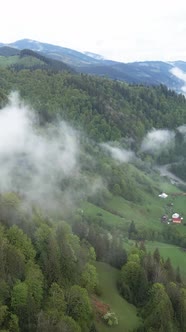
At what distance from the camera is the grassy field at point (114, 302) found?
343 ft

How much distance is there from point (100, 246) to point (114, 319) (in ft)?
136

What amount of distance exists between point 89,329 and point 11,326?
2003cm

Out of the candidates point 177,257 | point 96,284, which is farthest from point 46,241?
point 177,257

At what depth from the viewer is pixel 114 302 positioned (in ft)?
382

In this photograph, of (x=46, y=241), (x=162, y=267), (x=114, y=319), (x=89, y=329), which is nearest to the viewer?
(x=89, y=329)

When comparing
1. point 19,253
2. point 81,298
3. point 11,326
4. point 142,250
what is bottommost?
point 11,326

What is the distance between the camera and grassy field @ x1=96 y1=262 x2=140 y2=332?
104562 mm

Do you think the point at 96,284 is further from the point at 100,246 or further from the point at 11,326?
the point at 11,326

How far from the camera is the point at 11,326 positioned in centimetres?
8206

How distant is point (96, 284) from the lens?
118 metres

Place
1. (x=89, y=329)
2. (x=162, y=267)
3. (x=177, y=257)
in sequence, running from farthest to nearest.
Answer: (x=177, y=257) → (x=162, y=267) → (x=89, y=329)

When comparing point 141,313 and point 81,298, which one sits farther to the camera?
point 141,313

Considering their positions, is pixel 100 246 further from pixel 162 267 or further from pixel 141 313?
pixel 141 313

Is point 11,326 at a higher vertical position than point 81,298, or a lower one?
lower
